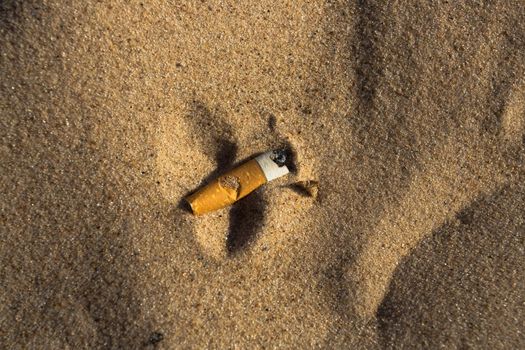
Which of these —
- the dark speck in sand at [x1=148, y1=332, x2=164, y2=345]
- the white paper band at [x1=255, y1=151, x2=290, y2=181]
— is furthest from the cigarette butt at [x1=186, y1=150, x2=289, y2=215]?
the dark speck in sand at [x1=148, y1=332, x2=164, y2=345]

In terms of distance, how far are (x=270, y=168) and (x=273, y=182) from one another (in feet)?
0.24

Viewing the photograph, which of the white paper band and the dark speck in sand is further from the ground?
the white paper band

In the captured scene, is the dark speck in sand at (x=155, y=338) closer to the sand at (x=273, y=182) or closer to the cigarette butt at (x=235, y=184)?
the sand at (x=273, y=182)

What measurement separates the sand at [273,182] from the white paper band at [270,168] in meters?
0.06

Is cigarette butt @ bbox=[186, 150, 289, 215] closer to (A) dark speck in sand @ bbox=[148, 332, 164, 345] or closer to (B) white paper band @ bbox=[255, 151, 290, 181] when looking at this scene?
(B) white paper band @ bbox=[255, 151, 290, 181]

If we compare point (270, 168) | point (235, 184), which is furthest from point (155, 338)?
point (270, 168)

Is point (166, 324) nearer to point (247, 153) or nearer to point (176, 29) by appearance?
point (247, 153)

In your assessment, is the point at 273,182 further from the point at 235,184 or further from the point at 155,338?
the point at 155,338

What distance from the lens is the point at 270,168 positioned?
1979 millimetres

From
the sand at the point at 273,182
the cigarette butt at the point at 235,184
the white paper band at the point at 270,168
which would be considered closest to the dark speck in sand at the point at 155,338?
the sand at the point at 273,182

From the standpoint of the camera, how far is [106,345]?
195cm

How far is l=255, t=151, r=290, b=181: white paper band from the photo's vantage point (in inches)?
77.8

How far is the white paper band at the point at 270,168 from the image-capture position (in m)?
1.98

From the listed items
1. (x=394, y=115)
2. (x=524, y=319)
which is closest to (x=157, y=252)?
(x=394, y=115)
